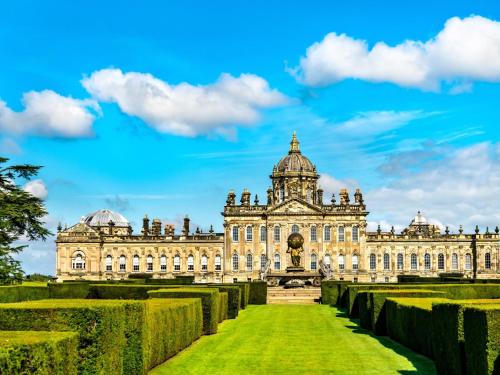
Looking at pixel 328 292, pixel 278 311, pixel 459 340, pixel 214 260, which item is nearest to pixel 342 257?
pixel 214 260

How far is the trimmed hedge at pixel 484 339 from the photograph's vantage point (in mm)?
13812

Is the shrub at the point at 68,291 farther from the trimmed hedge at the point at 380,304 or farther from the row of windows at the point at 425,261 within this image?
the row of windows at the point at 425,261

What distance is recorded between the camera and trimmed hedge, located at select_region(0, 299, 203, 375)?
13844 millimetres

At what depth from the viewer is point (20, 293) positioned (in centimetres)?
4009

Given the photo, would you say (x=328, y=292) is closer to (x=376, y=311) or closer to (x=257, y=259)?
(x=376, y=311)

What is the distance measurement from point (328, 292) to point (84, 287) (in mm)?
14884

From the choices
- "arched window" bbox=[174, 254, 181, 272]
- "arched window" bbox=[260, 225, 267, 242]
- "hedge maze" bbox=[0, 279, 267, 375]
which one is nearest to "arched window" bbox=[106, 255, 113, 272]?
"arched window" bbox=[174, 254, 181, 272]

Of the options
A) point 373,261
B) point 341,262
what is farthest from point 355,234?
point 373,261

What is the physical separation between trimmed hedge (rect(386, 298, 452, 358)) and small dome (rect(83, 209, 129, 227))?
8401 centimetres

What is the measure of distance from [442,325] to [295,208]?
6674cm

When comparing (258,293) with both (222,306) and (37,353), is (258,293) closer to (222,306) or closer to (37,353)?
(222,306)

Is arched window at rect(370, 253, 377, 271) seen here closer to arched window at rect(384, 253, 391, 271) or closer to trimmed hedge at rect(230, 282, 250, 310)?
arched window at rect(384, 253, 391, 271)

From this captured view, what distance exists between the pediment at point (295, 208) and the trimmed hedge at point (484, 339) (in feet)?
227

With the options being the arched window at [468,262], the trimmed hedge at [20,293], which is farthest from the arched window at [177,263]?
the trimmed hedge at [20,293]
